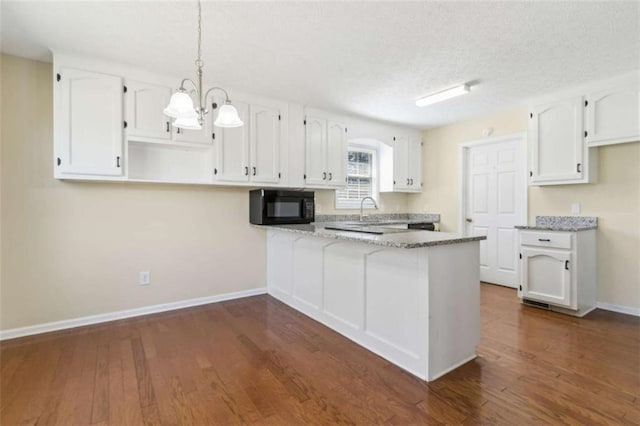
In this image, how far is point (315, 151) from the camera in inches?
159

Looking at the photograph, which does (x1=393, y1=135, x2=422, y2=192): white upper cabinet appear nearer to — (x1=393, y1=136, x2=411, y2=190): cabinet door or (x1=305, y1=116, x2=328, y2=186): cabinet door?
(x1=393, y1=136, x2=411, y2=190): cabinet door

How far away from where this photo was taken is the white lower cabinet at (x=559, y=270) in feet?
10.1

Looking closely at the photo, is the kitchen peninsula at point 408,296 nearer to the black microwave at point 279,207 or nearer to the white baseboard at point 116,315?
the black microwave at point 279,207

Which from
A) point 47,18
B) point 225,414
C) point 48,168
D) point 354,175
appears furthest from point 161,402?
point 354,175

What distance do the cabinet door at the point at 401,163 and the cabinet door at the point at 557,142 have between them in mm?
1769

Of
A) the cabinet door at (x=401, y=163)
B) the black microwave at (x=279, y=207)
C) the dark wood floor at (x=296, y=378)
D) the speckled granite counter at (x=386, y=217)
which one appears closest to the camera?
the dark wood floor at (x=296, y=378)

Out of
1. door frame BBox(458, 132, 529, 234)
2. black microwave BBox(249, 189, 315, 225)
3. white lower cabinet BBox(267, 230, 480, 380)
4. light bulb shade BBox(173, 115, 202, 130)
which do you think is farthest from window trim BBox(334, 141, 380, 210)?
light bulb shade BBox(173, 115, 202, 130)

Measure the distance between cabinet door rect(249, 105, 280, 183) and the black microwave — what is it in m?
0.23

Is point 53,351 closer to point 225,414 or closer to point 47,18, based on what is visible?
point 225,414

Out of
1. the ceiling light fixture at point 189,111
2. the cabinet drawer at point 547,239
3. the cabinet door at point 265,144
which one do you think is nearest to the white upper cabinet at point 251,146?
the cabinet door at point 265,144

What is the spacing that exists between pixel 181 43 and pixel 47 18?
2.84ft

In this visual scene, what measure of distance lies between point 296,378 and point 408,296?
92 centimetres

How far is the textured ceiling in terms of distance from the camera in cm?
203

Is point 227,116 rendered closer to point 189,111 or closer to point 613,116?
point 189,111
